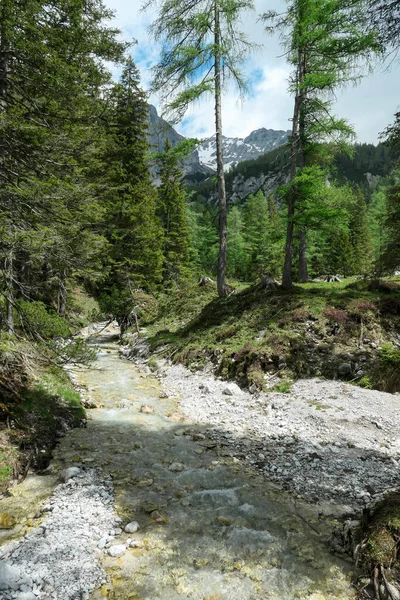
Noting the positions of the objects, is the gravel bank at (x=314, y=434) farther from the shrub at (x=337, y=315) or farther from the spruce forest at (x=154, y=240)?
the shrub at (x=337, y=315)

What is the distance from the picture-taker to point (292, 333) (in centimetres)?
1108

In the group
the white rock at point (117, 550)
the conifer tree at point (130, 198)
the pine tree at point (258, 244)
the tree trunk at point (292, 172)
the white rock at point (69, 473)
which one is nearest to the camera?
the white rock at point (117, 550)

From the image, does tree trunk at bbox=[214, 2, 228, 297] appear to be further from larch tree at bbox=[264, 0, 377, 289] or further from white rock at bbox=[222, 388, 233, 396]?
white rock at bbox=[222, 388, 233, 396]

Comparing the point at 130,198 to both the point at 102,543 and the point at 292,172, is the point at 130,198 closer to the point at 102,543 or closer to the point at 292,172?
the point at 292,172

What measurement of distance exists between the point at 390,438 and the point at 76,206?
10.2 meters

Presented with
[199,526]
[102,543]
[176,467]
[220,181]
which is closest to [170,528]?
[199,526]

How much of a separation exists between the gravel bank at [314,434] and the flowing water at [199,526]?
639 millimetres

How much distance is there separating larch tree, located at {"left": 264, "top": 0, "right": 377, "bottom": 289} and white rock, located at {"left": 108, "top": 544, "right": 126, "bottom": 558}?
12.0m

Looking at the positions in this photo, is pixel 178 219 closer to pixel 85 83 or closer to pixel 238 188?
pixel 85 83

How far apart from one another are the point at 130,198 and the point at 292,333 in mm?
16999

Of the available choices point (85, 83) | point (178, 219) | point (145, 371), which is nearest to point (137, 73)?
point (178, 219)

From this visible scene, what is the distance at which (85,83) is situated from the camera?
8.85 m

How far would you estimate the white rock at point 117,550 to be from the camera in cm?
398

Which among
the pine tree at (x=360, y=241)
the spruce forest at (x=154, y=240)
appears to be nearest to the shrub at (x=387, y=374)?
the spruce forest at (x=154, y=240)
